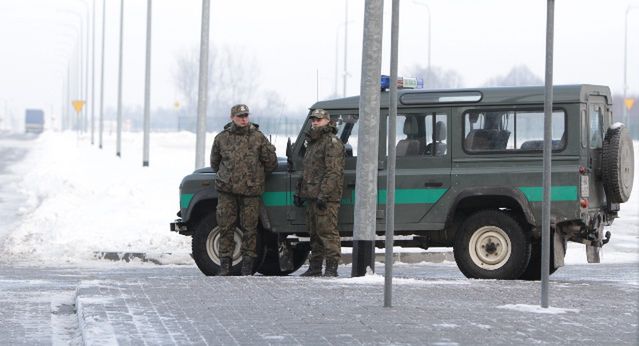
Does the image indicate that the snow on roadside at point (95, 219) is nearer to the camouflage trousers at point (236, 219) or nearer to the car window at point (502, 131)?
the camouflage trousers at point (236, 219)

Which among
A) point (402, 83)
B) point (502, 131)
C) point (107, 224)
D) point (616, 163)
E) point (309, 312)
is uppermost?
point (402, 83)

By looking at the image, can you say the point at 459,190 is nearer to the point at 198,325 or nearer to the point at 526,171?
the point at 526,171

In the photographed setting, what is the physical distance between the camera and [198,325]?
9898 mm

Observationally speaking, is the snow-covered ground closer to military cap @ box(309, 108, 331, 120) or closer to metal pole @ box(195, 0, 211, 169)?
metal pole @ box(195, 0, 211, 169)

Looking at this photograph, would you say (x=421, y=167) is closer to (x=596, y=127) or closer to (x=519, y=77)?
(x=596, y=127)

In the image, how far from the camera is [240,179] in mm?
15008

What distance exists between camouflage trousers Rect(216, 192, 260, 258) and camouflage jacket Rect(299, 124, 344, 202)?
23.5 inches

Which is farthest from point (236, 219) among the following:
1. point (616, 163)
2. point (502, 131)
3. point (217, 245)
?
point (616, 163)

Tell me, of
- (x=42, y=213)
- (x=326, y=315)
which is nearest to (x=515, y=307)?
(x=326, y=315)

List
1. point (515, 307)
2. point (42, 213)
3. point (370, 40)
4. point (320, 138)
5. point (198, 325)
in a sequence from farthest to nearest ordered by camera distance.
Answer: point (42, 213)
point (320, 138)
point (370, 40)
point (515, 307)
point (198, 325)

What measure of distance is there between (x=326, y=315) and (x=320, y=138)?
4495 millimetres

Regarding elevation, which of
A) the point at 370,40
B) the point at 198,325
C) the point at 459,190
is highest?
the point at 370,40

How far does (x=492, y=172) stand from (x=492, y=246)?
779 millimetres

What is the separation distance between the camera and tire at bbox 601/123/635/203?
14.5 m
